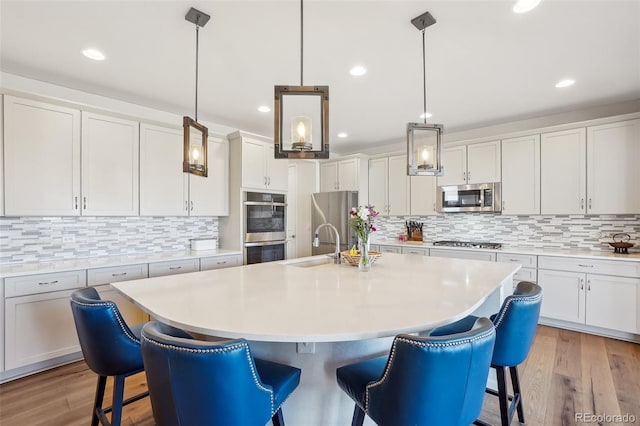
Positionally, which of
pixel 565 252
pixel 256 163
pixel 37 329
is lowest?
pixel 37 329

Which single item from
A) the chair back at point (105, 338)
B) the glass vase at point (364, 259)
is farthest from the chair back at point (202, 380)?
the glass vase at point (364, 259)

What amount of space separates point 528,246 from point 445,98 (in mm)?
2343

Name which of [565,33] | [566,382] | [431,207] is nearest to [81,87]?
[565,33]

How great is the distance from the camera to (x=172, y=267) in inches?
130

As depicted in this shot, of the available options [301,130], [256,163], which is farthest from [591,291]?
[256,163]

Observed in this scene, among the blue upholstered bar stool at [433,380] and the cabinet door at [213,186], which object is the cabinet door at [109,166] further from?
the blue upholstered bar stool at [433,380]

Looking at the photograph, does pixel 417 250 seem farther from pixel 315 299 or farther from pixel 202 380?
pixel 202 380

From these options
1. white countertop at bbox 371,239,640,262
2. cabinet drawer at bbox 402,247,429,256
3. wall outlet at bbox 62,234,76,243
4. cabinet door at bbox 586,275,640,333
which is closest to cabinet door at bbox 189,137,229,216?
wall outlet at bbox 62,234,76,243

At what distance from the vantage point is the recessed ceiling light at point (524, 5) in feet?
6.07

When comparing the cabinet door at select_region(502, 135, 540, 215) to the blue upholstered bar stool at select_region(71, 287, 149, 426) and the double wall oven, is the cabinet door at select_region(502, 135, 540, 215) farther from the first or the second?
the blue upholstered bar stool at select_region(71, 287, 149, 426)

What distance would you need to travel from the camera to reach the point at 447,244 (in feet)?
14.8

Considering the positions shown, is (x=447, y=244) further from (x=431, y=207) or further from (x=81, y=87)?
(x=81, y=87)

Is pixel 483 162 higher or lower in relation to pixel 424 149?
higher

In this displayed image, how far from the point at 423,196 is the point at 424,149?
2.80 metres
